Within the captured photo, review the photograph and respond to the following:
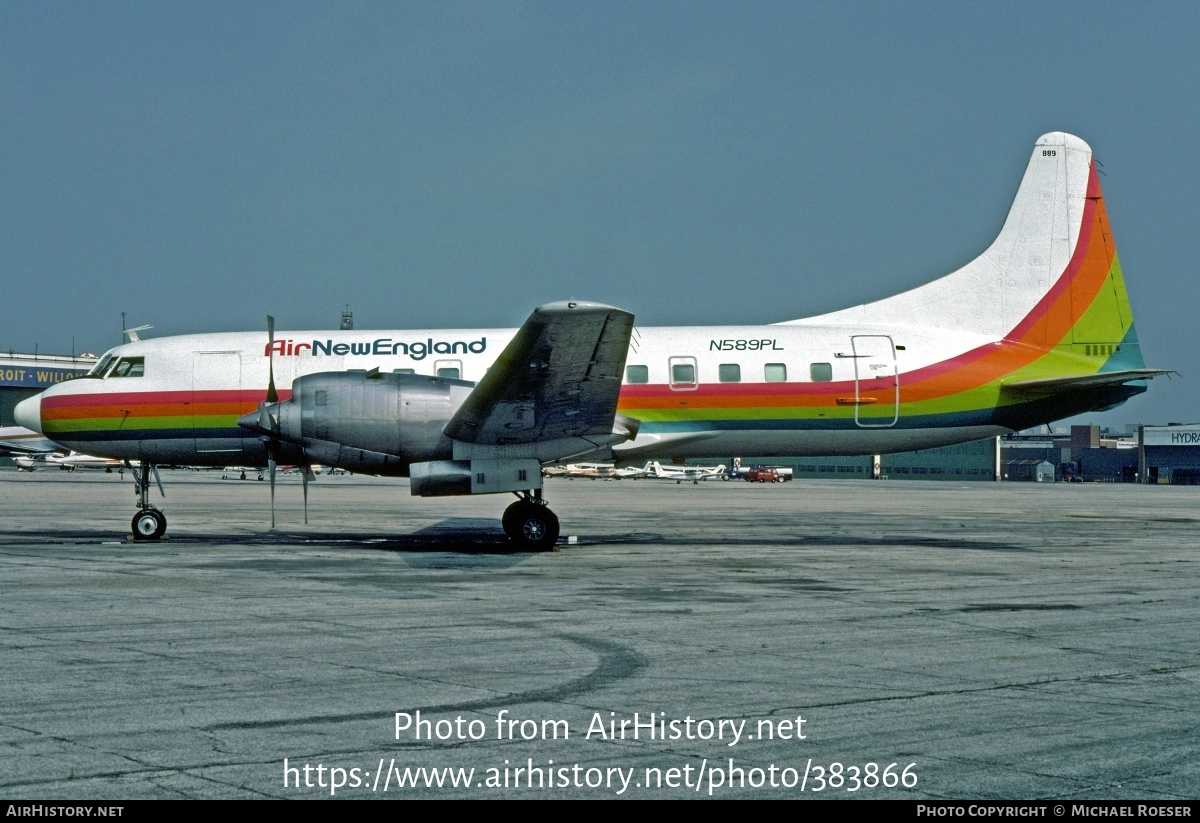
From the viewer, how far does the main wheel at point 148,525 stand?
23.1m

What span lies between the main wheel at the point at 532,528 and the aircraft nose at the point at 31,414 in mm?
10624

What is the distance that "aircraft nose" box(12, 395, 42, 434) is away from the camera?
79.4ft

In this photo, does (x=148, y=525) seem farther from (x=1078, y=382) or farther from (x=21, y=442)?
(x=21, y=442)

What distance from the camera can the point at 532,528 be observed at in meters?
21.5

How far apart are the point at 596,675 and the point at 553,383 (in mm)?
10652

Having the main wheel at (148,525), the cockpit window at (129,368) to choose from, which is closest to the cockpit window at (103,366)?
the cockpit window at (129,368)

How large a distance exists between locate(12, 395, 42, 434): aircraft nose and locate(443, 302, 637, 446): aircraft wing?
32.5ft

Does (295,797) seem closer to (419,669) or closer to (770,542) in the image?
(419,669)

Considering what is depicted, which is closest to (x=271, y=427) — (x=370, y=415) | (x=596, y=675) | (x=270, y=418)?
(x=270, y=418)

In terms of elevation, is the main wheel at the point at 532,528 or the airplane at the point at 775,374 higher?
the airplane at the point at 775,374

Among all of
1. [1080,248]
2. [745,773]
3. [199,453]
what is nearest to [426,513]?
[199,453]

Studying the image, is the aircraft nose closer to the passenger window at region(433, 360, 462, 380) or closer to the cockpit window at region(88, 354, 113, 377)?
the cockpit window at region(88, 354, 113, 377)

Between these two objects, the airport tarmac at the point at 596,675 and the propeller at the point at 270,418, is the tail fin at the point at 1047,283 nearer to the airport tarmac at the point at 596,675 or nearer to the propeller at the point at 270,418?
the airport tarmac at the point at 596,675

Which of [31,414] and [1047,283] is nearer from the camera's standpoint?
[31,414]
